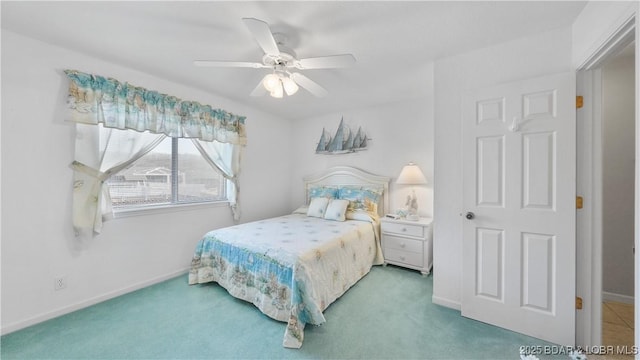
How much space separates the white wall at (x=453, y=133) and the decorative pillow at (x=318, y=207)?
167cm

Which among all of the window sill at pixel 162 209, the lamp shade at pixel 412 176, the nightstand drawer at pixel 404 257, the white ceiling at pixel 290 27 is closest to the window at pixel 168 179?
the window sill at pixel 162 209

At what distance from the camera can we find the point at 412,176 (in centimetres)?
315

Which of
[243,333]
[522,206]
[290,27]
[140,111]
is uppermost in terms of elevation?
[290,27]

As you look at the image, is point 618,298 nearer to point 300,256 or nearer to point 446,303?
point 446,303

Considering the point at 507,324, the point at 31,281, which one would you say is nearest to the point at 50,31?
the point at 31,281

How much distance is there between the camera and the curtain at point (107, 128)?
83.5 inches

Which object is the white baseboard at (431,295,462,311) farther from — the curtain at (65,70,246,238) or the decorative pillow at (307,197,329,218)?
the curtain at (65,70,246,238)

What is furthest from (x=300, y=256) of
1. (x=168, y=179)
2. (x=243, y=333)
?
(x=168, y=179)

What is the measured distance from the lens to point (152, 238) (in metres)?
2.65

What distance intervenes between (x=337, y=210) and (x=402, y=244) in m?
0.95

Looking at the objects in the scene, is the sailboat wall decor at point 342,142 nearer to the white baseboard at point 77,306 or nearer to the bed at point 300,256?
the bed at point 300,256

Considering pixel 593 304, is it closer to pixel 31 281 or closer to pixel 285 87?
pixel 285 87

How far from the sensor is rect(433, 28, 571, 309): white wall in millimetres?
1937

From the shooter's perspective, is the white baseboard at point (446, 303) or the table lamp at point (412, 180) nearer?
the white baseboard at point (446, 303)
